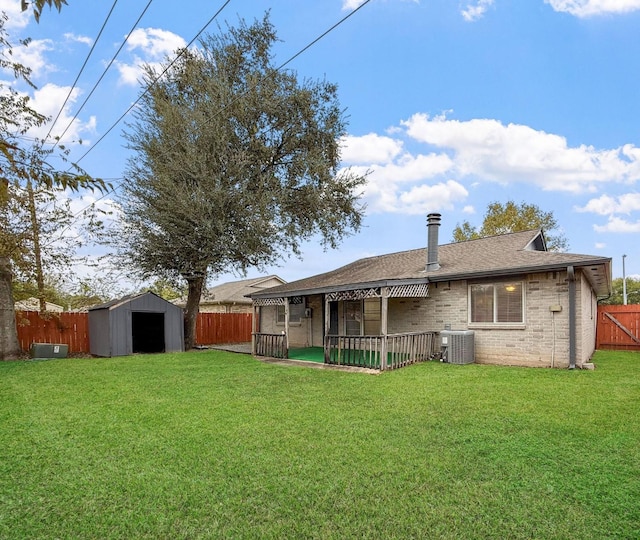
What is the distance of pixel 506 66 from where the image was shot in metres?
11.9

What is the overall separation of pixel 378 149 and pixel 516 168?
8.19m

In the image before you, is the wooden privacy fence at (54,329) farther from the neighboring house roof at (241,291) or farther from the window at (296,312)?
the neighboring house roof at (241,291)

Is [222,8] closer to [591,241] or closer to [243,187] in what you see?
[243,187]

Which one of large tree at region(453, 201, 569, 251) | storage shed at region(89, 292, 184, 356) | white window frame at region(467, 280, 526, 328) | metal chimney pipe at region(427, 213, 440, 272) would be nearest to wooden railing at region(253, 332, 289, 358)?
storage shed at region(89, 292, 184, 356)

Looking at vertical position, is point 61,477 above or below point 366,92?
below

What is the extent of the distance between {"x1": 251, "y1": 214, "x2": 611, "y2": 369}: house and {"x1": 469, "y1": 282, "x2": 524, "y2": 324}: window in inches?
0.9

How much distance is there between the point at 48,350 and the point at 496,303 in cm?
1432

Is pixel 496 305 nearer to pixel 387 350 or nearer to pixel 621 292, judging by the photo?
pixel 387 350

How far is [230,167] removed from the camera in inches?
599

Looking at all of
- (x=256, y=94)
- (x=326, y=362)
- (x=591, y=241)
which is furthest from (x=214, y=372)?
(x=591, y=241)

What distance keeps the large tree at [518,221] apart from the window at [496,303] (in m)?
19.6

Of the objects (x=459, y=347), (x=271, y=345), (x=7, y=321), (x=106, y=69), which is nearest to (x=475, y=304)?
(x=459, y=347)

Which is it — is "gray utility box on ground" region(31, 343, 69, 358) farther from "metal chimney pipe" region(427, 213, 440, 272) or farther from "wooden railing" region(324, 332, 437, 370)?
"metal chimney pipe" region(427, 213, 440, 272)

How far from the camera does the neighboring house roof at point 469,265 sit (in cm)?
955
